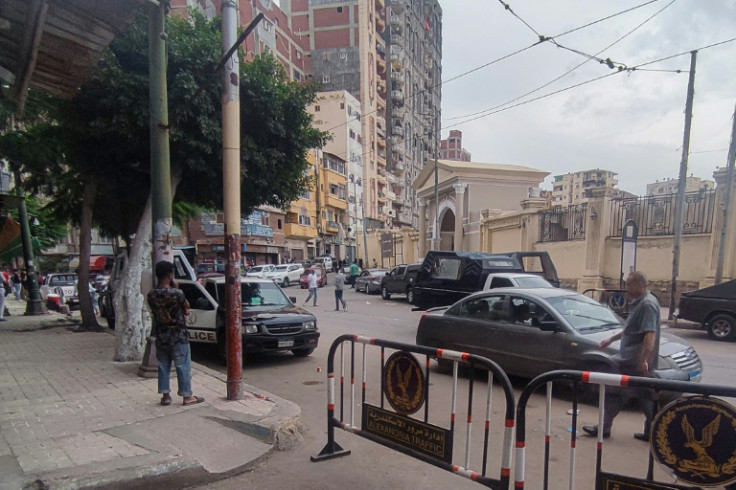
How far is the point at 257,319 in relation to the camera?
841 centimetres

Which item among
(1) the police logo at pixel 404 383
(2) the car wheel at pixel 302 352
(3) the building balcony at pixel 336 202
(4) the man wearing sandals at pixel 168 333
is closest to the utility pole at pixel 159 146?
(4) the man wearing sandals at pixel 168 333

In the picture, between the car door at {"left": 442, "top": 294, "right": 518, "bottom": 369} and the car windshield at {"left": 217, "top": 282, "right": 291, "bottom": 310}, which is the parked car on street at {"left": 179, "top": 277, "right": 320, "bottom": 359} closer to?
the car windshield at {"left": 217, "top": 282, "right": 291, "bottom": 310}

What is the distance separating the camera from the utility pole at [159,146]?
256 inches

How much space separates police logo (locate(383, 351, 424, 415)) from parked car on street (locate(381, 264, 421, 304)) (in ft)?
56.6

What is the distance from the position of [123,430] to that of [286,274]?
29040 millimetres

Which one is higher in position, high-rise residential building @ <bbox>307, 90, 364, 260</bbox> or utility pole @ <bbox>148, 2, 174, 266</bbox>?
high-rise residential building @ <bbox>307, 90, 364, 260</bbox>

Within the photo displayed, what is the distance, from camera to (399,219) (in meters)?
83.2

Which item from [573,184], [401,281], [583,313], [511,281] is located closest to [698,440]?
[583,313]

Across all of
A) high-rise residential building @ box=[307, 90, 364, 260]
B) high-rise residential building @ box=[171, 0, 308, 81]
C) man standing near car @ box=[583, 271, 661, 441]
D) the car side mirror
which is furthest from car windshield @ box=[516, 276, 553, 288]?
high-rise residential building @ box=[307, 90, 364, 260]

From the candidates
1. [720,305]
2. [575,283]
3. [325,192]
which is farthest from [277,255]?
[720,305]

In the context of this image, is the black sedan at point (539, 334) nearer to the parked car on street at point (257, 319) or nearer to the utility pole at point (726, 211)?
the parked car on street at point (257, 319)

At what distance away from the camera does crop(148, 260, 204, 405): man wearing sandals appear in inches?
216

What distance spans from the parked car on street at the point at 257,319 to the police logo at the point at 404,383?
484 centimetres

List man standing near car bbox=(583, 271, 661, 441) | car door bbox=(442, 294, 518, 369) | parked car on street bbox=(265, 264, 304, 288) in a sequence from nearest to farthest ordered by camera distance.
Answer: man standing near car bbox=(583, 271, 661, 441) → car door bbox=(442, 294, 518, 369) → parked car on street bbox=(265, 264, 304, 288)
